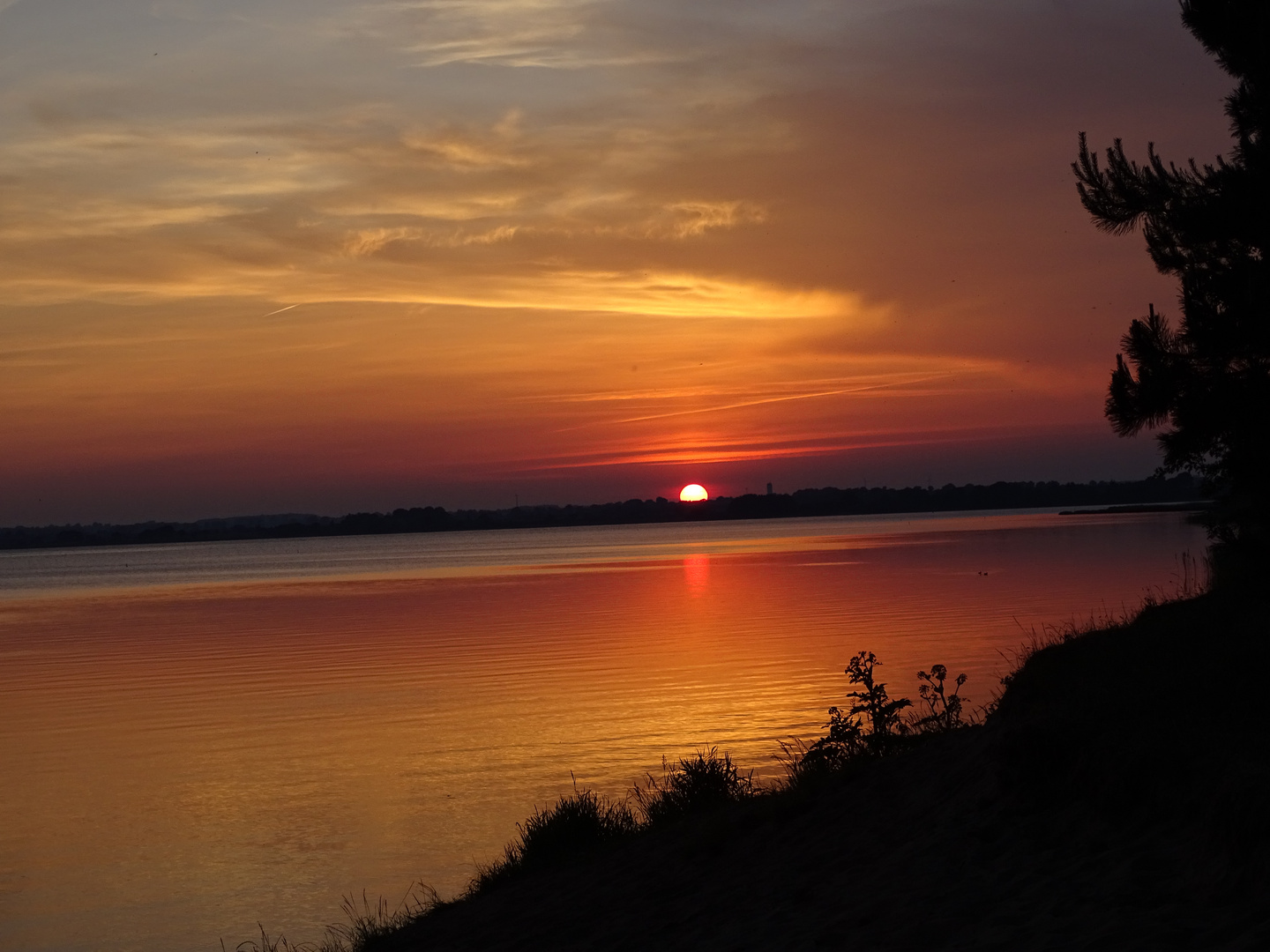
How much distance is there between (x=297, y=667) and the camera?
37.3 metres

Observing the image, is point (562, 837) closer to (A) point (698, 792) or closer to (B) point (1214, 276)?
(A) point (698, 792)

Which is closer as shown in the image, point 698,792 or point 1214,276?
point 1214,276

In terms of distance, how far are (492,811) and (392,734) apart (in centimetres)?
731

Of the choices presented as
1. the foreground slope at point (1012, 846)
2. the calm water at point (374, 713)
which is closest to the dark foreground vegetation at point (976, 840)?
the foreground slope at point (1012, 846)

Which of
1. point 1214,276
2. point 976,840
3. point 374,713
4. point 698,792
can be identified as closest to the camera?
point 976,840

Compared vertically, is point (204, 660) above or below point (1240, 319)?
below

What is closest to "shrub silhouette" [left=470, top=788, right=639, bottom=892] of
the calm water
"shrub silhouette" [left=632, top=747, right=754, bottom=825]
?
"shrub silhouette" [left=632, top=747, right=754, bottom=825]

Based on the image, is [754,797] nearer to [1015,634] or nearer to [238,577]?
[1015,634]

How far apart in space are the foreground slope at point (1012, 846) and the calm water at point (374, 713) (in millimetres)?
4324

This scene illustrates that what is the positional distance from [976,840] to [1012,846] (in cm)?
33

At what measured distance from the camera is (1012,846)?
946cm

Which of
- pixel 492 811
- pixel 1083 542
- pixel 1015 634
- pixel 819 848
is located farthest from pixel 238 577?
pixel 819 848

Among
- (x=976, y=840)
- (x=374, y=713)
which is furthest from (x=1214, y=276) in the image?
(x=374, y=713)

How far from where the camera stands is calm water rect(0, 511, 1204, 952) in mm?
16391
